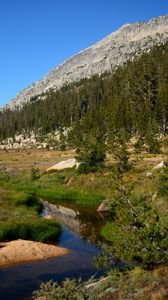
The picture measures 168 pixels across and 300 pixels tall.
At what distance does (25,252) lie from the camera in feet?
92.8

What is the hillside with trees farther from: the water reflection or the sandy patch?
the sandy patch

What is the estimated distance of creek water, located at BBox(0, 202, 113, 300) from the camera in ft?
73.2

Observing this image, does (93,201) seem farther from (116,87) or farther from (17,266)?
(116,87)

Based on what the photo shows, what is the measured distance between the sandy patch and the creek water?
68 centimetres

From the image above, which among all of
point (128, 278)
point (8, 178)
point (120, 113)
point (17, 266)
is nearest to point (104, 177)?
point (8, 178)

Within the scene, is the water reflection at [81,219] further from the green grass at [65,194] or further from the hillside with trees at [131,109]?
the hillside with trees at [131,109]

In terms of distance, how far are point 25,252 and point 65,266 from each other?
11.7ft

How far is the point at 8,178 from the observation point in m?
70.6

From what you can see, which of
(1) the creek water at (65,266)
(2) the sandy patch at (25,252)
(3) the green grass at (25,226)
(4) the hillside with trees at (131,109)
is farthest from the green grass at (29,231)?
(4) the hillside with trees at (131,109)

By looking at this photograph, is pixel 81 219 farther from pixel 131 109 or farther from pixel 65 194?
pixel 131 109

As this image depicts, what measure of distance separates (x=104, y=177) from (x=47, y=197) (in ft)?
29.3

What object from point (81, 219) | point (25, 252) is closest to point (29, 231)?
point (25, 252)

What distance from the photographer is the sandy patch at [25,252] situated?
90.1 ft

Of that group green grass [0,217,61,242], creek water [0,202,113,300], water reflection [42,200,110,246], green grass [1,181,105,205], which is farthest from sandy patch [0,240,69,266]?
green grass [1,181,105,205]
